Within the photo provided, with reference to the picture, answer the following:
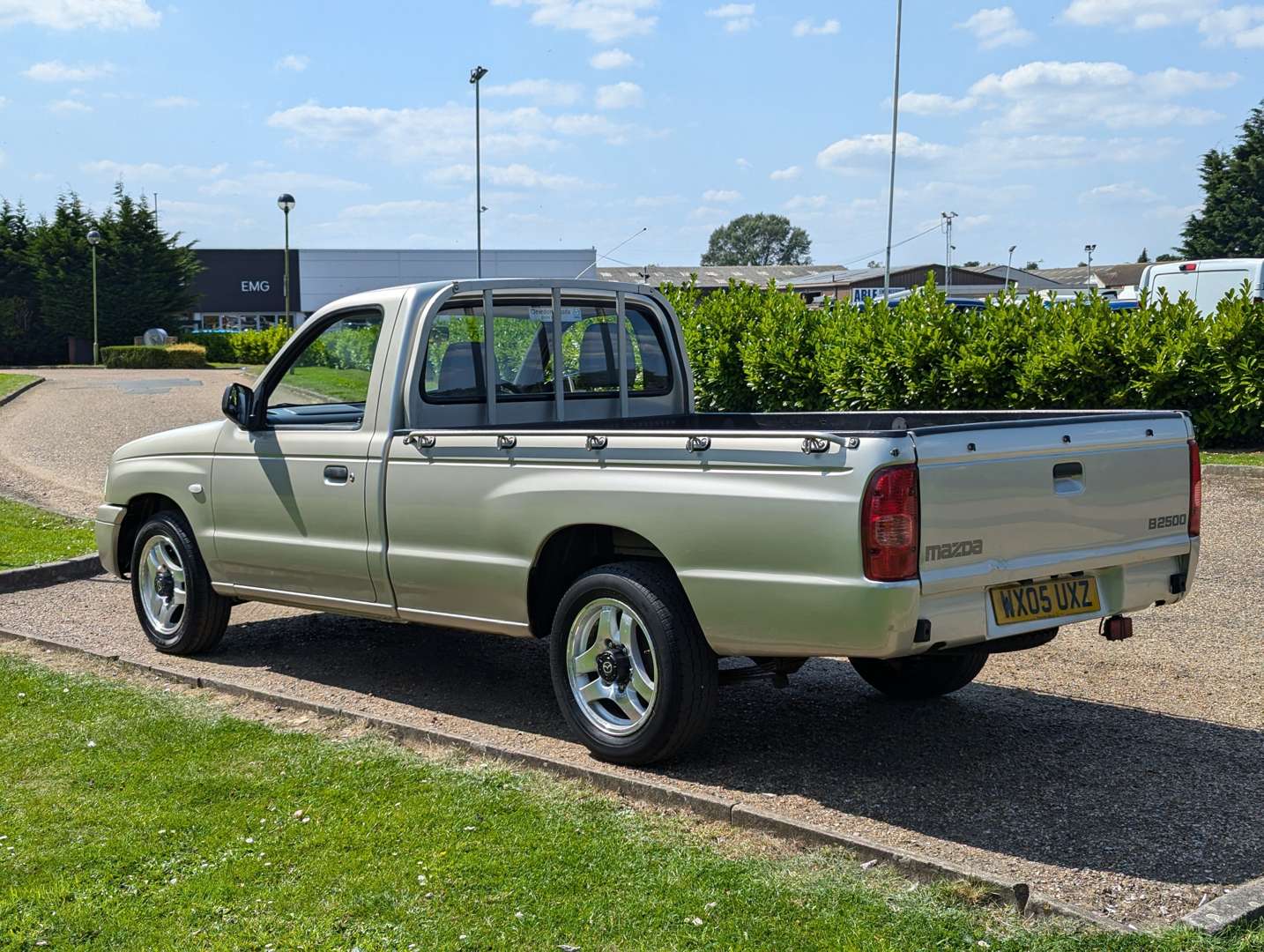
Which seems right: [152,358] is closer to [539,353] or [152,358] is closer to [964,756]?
[539,353]

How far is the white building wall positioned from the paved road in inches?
1324

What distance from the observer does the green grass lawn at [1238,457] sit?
44.1 ft

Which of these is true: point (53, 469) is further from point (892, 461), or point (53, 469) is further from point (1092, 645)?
point (892, 461)

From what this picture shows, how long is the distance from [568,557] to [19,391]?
26376 millimetres

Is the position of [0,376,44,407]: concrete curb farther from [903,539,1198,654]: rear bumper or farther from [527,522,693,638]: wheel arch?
[903,539,1198,654]: rear bumper

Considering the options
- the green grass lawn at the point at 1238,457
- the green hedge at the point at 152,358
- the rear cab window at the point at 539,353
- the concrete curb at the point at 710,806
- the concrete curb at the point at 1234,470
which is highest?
the rear cab window at the point at 539,353

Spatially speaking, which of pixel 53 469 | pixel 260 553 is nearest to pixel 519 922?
pixel 260 553

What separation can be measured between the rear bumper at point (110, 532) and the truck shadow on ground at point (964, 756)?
107 cm

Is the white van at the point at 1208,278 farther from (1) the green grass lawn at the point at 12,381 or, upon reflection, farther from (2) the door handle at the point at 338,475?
(1) the green grass lawn at the point at 12,381

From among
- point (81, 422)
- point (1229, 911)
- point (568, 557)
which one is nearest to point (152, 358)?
point (81, 422)

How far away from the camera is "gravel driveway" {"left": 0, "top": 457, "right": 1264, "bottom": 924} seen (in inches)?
184

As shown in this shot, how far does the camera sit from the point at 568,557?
6039 mm

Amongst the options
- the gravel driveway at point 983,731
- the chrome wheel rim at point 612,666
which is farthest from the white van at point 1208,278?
the chrome wheel rim at point 612,666

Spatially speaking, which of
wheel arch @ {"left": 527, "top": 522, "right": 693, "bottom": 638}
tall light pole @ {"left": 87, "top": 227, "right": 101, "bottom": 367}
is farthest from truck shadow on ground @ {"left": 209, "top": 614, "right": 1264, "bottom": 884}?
tall light pole @ {"left": 87, "top": 227, "right": 101, "bottom": 367}
